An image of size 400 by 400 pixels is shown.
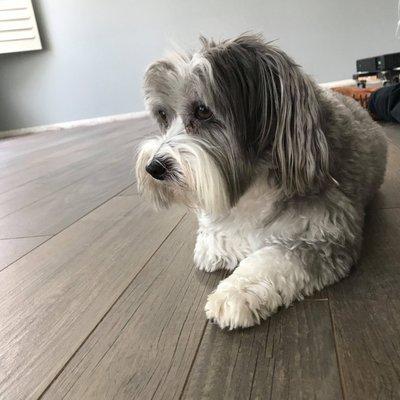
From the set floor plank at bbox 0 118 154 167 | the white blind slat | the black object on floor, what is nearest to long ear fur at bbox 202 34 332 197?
the black object on floor

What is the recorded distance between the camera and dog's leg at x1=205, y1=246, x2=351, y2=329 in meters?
1.16

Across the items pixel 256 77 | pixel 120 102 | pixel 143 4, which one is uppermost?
pixel 143 4

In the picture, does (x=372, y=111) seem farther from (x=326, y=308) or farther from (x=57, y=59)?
(x=57, y=59)

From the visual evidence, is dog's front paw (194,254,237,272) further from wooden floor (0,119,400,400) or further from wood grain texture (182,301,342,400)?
wood grain texture (182,301,342,400)

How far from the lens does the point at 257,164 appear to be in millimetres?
1370

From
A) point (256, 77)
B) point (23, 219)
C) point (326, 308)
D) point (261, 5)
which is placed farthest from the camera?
point (261, 5)

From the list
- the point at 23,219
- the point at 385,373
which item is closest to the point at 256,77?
the point at 385,373

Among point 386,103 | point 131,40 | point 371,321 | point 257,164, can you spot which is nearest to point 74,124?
point 131,40

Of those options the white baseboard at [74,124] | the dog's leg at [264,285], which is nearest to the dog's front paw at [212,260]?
the dog's leg at [264,285]

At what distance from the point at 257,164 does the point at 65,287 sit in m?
0.69

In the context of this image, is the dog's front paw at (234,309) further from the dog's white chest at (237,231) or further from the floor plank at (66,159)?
the floor plank at (66,159)

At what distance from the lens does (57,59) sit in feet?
23.1

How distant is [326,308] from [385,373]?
11.2 inches

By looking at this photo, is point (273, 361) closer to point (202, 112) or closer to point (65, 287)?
point (202, 112)
